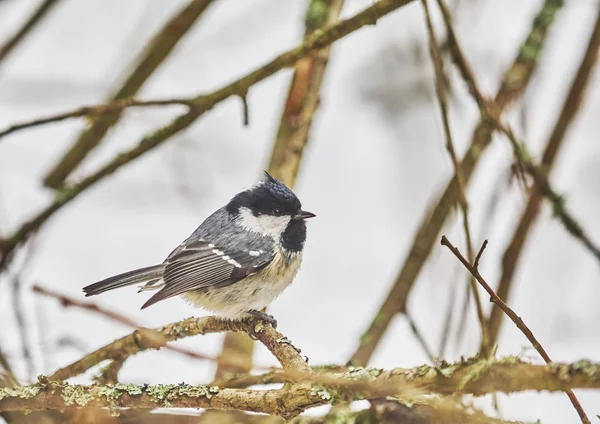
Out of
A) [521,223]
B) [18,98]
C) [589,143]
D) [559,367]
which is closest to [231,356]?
[521,223]

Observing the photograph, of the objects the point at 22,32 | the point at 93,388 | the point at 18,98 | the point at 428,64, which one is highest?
the point at 428,64

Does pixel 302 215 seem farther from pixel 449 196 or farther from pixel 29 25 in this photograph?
pixel 29 25

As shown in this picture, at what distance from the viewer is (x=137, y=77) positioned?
2.95m

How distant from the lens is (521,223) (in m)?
2.69

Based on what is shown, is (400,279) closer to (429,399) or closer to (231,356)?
(231,356)

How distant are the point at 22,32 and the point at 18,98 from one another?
3.39 ft

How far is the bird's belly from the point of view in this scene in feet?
7.04

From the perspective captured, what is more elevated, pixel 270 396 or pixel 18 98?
pixel 18 98

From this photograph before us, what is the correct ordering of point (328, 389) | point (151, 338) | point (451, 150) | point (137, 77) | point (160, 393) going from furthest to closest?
1. point (137, 77)
2. point (451, 150)
3. point (151, 338)
4. point (160, 393)
5. point (328, 389)

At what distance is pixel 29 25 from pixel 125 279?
4.92 ft

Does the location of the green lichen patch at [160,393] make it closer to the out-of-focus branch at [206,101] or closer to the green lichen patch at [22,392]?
the green lichen patch at [22,392]

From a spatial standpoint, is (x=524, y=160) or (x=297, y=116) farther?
(x=297, y=116)

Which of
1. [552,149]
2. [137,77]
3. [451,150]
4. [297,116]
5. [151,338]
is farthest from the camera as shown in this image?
[137,77]

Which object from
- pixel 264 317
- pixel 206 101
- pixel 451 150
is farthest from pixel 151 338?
pixel 451 150
